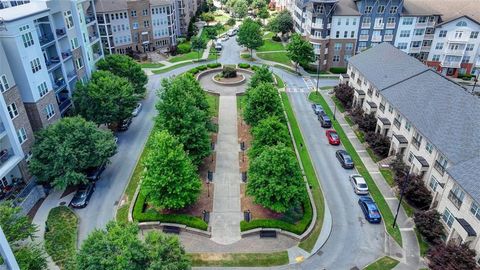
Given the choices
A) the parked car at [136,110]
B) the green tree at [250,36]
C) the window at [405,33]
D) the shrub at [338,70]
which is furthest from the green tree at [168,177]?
the window at [405,33]

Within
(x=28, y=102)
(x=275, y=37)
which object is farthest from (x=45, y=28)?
(x=275, y=37)

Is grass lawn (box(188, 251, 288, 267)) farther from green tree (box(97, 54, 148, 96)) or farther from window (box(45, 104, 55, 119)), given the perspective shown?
green tree (box(97, 54, 148, 96))

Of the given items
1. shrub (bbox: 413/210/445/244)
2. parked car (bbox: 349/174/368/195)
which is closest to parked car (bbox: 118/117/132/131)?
parked car (bbox: 349/174/368/195)

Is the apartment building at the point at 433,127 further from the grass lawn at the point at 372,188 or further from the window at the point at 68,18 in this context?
the window at the point at 68,18

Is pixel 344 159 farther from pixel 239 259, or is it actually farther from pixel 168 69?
pixel 168 69

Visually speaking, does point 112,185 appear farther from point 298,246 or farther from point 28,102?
point 298,246

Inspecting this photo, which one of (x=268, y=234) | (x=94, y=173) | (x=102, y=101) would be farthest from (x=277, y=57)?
(x=268, y=234)

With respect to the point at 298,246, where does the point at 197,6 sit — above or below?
above

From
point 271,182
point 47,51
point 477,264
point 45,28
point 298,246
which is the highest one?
point 45,28
